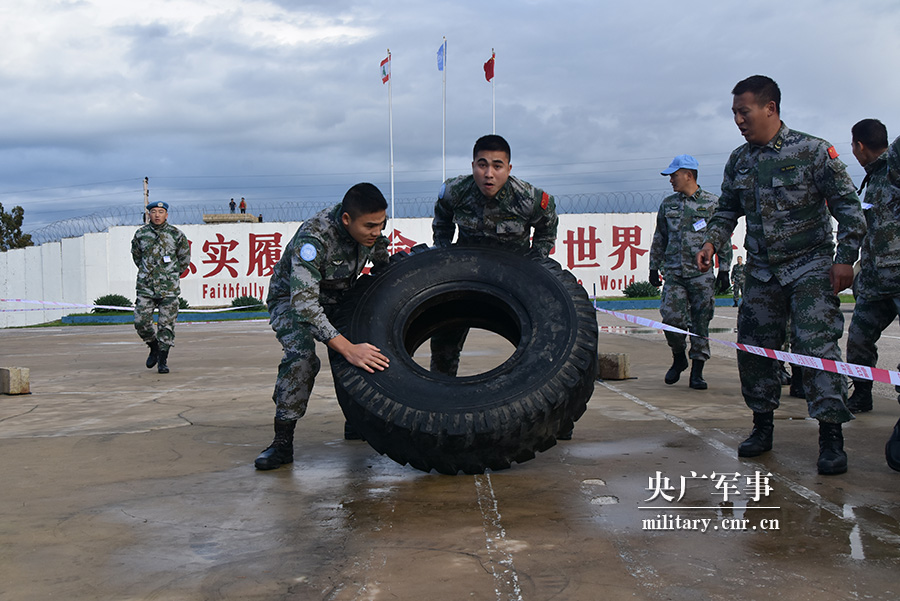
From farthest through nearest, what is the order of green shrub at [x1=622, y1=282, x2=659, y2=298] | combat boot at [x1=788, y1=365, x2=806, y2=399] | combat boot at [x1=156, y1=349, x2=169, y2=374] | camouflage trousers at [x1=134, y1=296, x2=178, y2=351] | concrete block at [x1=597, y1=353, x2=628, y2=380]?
green shrub at [x1=622, y1=282, x2=659, y2=298]
camouflage trousers at [x1=134, y1=296, x2=178, y2=351]
combat boot at [x1=156, y1=349, x2=169, y2=374]
concrete block at [x1=597, y1=353, x2=628, y2=380]
combat boot at [x1=788, y1=365, x2=806, y2=399]

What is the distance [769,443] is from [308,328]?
7.70 ft

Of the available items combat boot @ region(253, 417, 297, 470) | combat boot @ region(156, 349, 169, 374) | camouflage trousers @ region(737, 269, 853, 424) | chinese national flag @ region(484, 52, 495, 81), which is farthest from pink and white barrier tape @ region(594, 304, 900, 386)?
chinese national flag @ region(484, 52, 495, 81)

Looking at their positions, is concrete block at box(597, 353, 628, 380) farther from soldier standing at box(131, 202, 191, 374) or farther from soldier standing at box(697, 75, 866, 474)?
soldier standing at box(131, 202, 191, 374)

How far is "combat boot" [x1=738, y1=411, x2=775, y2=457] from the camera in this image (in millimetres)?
3785

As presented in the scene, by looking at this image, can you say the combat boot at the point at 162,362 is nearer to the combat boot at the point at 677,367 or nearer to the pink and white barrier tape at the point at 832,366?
the combat boot at the point at 677,367

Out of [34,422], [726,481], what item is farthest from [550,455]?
[34,422]

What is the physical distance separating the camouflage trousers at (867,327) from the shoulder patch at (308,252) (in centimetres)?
308

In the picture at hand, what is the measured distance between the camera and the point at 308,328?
3857 millimetres

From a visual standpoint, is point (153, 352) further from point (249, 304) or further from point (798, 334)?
point (249, 304)

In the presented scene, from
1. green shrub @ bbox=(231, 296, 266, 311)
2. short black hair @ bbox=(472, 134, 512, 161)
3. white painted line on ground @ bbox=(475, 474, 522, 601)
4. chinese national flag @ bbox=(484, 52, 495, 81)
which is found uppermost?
chinese national flag @ bbox=(484, 52, 495, 81)

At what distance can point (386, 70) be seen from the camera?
1128 inches

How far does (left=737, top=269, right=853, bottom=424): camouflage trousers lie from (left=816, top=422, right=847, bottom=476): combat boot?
4 centimetres

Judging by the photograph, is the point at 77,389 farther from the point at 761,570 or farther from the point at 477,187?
the point at 761,570

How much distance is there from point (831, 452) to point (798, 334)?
563 mm
